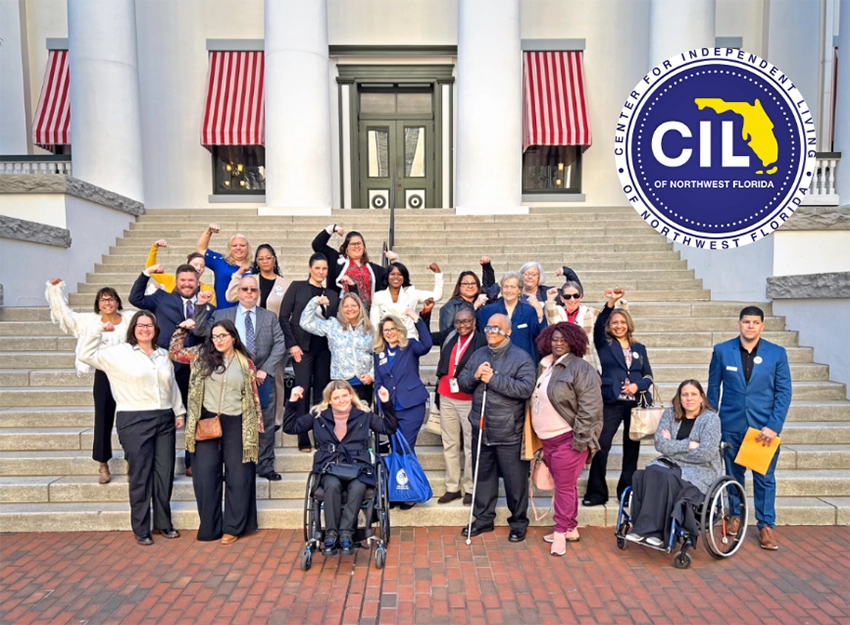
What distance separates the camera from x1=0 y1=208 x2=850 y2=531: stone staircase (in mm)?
5492

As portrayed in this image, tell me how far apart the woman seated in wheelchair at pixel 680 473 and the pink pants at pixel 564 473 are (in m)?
0.47

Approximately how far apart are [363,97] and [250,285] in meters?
11.6

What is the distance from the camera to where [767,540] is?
4.86 meters

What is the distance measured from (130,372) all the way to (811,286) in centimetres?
760

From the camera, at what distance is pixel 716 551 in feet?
15.1

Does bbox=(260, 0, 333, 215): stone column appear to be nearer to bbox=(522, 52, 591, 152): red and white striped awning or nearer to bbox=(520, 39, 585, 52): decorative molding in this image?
bbox=(522, 52, 591, 152): red and white striped awning

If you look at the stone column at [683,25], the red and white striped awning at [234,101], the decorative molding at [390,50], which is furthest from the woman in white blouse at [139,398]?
the stone column at [683,25]

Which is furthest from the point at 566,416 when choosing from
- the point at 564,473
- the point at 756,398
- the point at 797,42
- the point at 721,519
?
the point at 797,42

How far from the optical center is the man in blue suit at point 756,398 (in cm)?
485

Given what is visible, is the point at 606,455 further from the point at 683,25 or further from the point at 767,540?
the point at 683,25

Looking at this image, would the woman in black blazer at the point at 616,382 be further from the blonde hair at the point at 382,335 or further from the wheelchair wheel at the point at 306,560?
the wheelchair wheel at the point at 306,560

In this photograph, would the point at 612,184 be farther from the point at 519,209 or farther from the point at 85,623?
the point at 85,623

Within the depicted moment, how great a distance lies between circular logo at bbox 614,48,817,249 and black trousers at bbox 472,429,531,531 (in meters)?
2.23

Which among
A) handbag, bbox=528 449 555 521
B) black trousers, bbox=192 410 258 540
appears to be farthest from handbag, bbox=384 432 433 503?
black trousers, bbox=192 410 258 540
